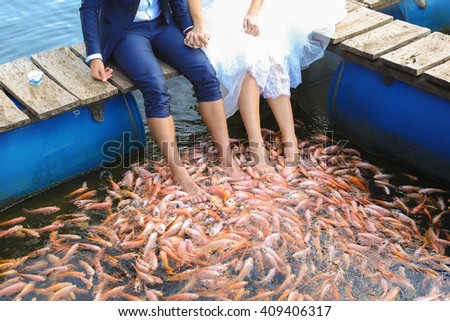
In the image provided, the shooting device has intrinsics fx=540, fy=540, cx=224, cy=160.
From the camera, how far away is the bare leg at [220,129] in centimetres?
430

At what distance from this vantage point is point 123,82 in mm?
4215

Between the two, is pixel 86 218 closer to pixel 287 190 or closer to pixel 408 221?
pixel 287 190

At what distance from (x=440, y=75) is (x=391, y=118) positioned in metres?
0.62

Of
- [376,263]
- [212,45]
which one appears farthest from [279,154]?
[376,263]

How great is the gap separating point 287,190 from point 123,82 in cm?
155

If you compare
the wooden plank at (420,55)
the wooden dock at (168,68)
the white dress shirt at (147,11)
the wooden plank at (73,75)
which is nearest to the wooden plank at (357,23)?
the wooden dock at (168,68)

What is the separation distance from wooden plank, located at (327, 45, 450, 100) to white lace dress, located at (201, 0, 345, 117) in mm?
209

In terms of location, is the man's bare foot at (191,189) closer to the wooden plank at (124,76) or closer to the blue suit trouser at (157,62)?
the blue suit trouser at (157,62)

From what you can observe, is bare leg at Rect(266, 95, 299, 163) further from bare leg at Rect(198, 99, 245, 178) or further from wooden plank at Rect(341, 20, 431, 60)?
wooden plank at Rect(341, 20, 431, 60)

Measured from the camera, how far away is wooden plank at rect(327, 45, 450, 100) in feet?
13.4

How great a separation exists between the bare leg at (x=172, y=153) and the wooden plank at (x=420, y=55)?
180cm

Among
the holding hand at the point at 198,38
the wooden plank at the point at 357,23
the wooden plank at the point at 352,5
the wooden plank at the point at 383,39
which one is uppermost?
the holding hand at the point at 198,38

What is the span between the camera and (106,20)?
420cm

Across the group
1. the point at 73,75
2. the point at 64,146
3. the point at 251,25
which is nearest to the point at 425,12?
the point at 251,25
